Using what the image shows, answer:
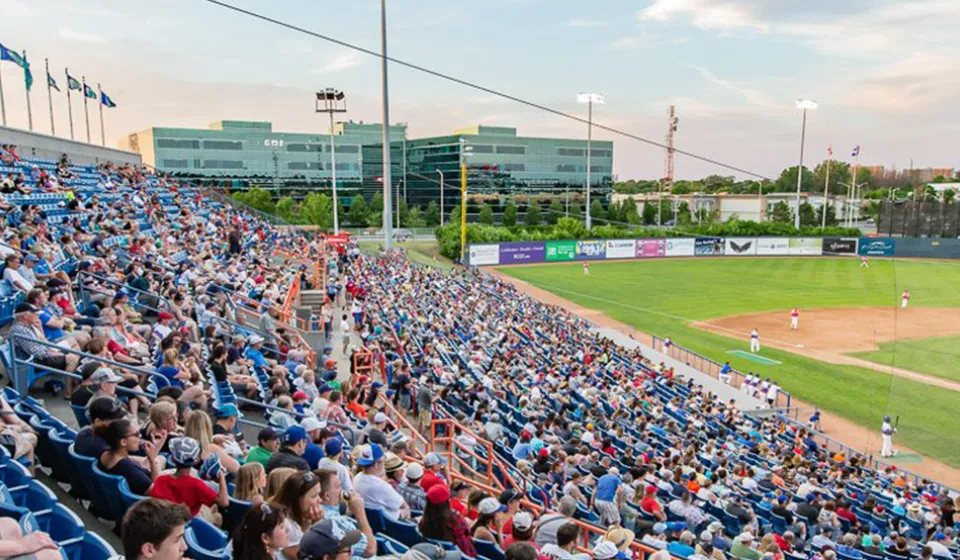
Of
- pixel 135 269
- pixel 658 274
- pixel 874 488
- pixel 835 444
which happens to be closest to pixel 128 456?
pixel 135 269

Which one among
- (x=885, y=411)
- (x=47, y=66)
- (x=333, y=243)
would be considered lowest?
(x=885, y=411)

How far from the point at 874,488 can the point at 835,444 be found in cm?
408

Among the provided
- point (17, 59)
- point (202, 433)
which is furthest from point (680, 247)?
point (202, 433)

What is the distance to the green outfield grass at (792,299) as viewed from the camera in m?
21.7

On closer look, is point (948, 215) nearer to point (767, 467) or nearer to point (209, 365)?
point (767, 467)

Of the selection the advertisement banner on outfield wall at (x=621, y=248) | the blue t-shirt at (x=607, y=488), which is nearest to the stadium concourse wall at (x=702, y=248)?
the advertisement banner on outfield wall at (x=621, y=248)

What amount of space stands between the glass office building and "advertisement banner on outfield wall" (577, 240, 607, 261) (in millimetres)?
22649

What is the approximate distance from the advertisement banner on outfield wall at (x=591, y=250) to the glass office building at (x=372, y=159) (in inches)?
892

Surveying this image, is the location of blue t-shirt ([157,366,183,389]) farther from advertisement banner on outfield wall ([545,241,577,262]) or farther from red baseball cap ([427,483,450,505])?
advertisement banner on outfield wall ([545,241,577,262])

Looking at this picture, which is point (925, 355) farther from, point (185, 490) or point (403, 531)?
point (185, 490)

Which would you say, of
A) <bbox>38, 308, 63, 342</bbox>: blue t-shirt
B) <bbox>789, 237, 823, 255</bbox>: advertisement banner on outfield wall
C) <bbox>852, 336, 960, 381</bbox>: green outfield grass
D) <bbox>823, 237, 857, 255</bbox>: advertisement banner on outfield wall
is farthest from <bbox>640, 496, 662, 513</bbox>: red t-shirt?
<bbox>823, 237, 857, 255</bbox>: advertisement banner on outfield wall

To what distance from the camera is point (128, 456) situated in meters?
4.55

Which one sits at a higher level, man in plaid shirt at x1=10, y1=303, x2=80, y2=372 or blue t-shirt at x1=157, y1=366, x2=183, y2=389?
man in plaid shirt at x1=10, y1=303, x2=80, y2=372

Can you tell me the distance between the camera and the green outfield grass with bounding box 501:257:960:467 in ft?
71.2
